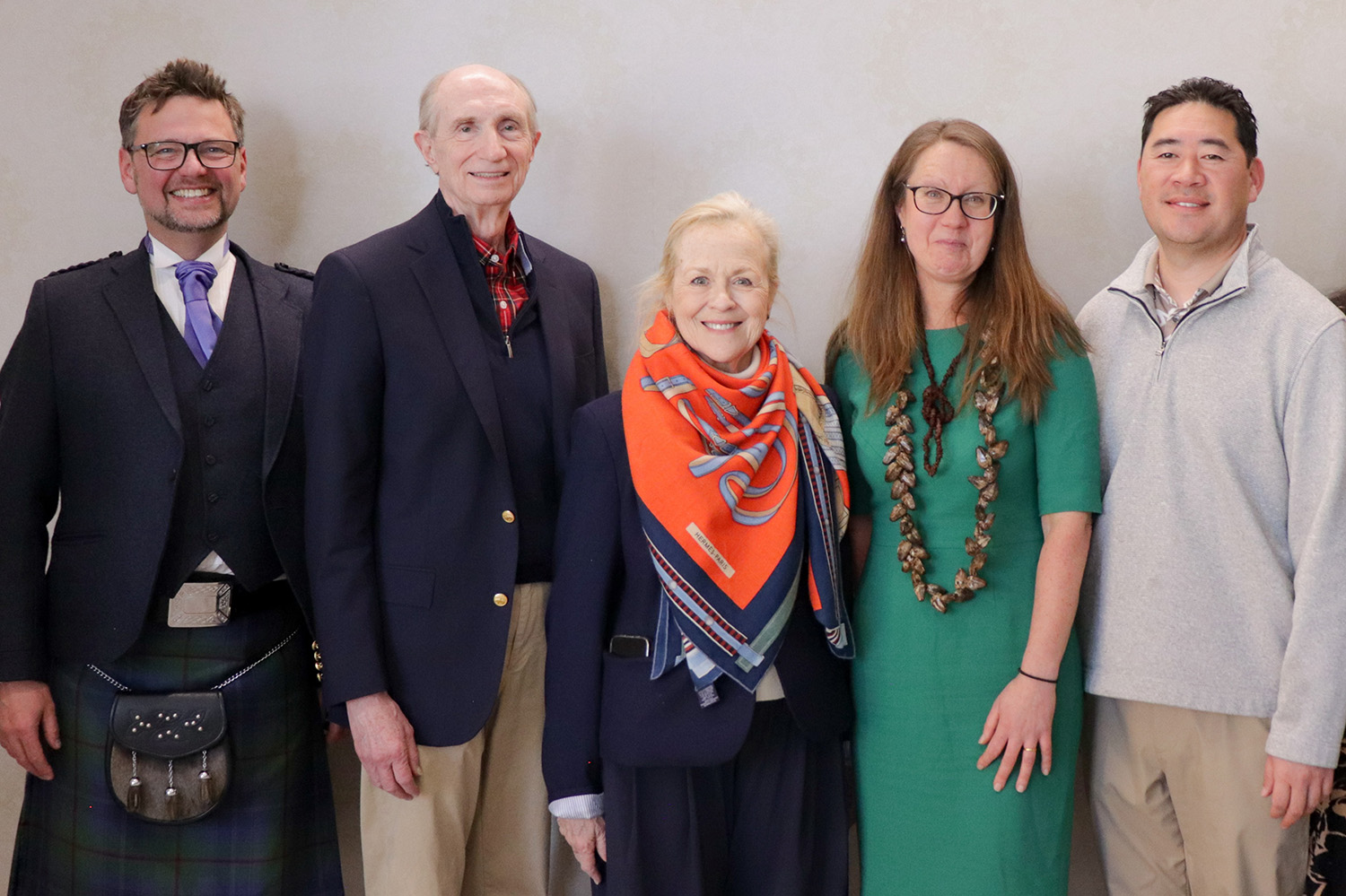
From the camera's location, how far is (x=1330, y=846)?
1.96m

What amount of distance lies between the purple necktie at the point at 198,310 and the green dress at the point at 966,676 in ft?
4.48

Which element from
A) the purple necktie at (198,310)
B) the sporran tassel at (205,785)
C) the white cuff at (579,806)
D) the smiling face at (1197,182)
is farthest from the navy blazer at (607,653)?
the smiling face at (1197,182)

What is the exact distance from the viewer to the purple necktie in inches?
87.9

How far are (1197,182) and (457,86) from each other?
55.2 inches

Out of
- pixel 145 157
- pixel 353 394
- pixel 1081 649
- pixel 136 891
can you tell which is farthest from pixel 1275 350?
pixel 136 891

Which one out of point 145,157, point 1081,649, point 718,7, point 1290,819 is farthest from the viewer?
point 718,7

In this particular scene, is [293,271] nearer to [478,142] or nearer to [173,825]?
[478,142]

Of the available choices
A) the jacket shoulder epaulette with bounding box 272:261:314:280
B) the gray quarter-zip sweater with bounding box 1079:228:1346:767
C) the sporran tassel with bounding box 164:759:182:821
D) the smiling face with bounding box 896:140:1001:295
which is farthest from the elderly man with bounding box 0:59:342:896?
the gray quarter-zip sweater with bounding box 1079:228:1346:767

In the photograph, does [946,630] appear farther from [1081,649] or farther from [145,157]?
[145,157]

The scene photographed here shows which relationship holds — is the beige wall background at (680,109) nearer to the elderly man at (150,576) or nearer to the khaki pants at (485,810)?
the elderly man at (150,576)

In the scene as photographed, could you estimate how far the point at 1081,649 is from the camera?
210 cm

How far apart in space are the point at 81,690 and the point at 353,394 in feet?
2.75

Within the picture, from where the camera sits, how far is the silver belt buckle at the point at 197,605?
2.15m

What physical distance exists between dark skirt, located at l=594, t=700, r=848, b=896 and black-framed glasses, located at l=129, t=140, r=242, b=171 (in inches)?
59.5
